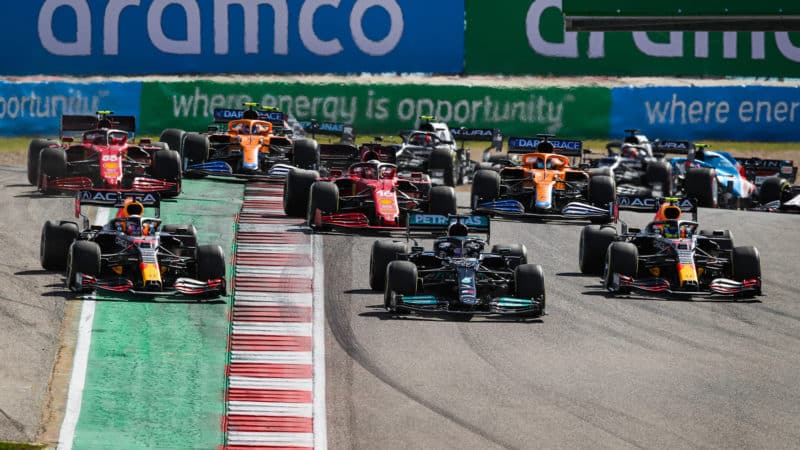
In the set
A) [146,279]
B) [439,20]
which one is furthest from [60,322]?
[439,20]

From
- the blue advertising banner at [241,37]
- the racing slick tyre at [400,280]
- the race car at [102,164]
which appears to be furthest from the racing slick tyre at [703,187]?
the racing slick tyre at [400,280]

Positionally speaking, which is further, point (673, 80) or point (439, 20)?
point (673, 80)

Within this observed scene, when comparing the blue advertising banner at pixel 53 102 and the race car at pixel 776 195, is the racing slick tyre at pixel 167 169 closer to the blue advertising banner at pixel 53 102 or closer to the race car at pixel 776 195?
the blue advertising banner at pixel 53 102

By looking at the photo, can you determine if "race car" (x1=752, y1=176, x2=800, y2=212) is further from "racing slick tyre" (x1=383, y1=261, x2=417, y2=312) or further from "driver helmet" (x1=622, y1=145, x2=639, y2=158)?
"racing slick tyre" (x1=383, y1=261, x2=417, y2=312)

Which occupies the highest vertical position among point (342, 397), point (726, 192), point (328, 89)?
point (328, 89)

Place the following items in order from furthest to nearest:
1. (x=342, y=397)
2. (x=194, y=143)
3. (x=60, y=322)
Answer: (x=194, y=143) < (x=60, y=322) < (x=342, y=397)

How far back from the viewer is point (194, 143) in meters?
39.0

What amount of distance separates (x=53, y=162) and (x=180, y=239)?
9610 millimetres

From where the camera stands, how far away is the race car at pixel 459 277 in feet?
86.3

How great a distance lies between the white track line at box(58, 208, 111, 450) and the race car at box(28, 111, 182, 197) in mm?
10418

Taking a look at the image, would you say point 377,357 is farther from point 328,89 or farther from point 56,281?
point 328,89

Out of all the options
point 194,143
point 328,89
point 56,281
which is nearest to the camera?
point 56,281

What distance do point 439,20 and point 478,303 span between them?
24.4 m

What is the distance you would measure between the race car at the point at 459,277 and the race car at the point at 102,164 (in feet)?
32.0
